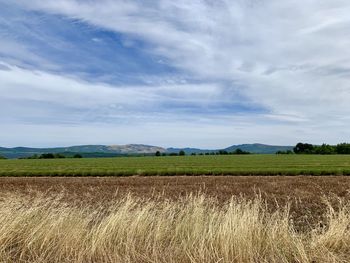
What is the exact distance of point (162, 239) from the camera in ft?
26.4

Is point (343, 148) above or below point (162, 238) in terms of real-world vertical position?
above

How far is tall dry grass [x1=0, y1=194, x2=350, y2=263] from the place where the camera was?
271 inches

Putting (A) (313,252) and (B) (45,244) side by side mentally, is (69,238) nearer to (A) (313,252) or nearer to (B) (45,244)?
(B) (45,244)

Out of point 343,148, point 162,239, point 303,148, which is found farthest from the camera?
point 303,148

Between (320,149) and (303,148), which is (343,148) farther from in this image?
(303,148)

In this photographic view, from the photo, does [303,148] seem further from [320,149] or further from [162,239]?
[162,239]

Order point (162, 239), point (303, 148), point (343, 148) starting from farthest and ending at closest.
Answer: point (303, 148), point (343, 148), point (162, 239)

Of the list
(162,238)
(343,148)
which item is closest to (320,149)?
(343,148)

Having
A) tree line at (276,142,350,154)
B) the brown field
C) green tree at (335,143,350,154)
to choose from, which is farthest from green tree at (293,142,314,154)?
the brown field

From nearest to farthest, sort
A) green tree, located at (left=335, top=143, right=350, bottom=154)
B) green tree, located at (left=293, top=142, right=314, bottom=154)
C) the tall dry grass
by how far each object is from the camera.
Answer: the tall dry grass < green tree, located at (left=335, top=143, right=350, bottom=154) < green tree, located at (left=293, top=142, right=314, bottom=154)

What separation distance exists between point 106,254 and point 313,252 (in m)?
3.55

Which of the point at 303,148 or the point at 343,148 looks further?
the point at 303,148

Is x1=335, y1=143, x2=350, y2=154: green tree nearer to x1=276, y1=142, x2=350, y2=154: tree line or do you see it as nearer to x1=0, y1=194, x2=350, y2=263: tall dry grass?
x1=276, y1=142, x2=350, y2=154: tree line

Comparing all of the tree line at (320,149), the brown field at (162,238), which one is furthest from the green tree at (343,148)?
the brown field at (162,238)
